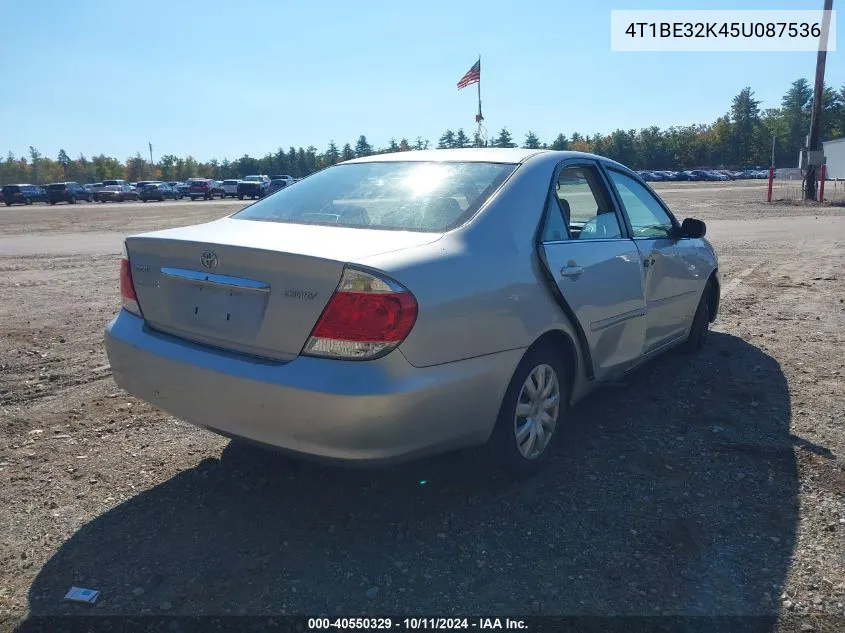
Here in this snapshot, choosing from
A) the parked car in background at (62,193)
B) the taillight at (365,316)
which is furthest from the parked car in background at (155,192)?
the taillight at (365,316)

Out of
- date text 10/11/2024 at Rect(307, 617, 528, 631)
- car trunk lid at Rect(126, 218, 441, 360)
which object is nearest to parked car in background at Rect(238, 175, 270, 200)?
car trunk lid at Rect(126, 218, 441, 360)

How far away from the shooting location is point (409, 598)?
8.22 feet

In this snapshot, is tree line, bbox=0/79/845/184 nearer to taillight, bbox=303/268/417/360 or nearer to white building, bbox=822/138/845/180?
white building, bbox=822/138/845/180

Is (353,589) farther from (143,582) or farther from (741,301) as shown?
(741,301)

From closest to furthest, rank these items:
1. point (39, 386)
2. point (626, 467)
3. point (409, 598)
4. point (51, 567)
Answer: point (409, 598) → point (51, 567) → point (626, 467) → point (39, 386)

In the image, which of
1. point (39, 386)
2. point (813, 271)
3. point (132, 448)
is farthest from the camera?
point (813, 271)

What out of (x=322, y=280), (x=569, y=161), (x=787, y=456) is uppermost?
(x=569, y=161)

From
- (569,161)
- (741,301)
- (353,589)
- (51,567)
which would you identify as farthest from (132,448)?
(741,301)

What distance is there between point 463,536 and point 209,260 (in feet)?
5.20

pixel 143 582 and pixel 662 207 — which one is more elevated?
pixel 662 207

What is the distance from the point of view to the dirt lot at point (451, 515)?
8.30 feet

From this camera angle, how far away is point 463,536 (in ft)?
9.59

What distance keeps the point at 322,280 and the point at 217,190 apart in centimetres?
5813

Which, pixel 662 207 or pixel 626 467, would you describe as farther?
pixel 662 207
